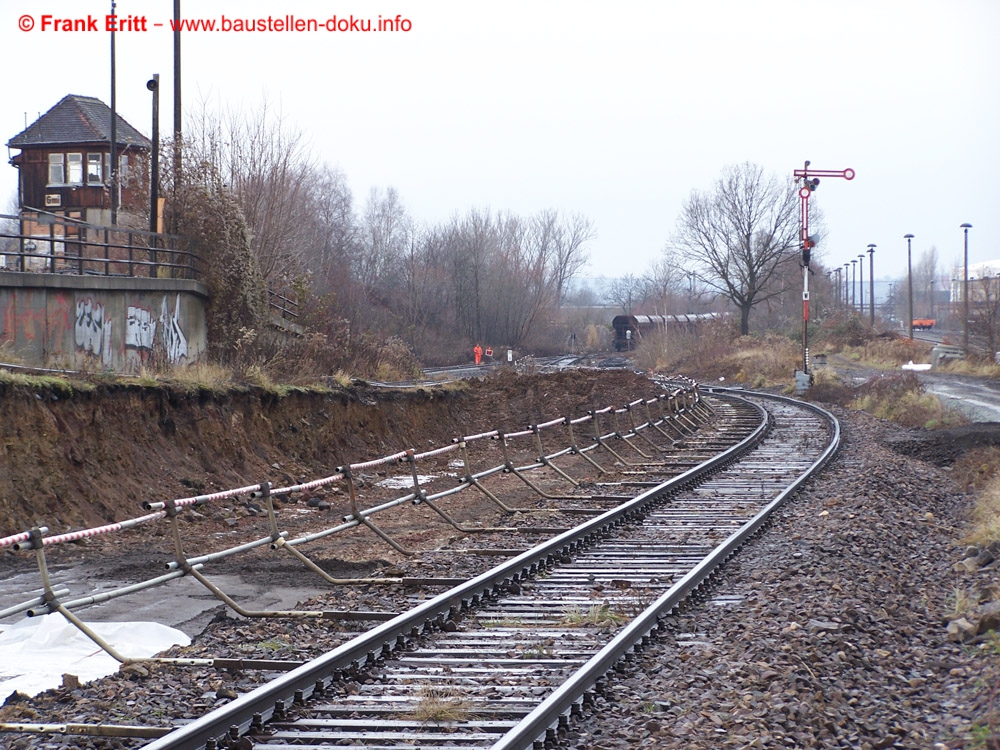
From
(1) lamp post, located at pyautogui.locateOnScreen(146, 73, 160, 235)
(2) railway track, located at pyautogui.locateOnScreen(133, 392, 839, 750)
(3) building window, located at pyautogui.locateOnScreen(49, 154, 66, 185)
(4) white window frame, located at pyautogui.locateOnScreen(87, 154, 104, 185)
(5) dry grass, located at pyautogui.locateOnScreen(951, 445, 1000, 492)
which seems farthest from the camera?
(3) building window, located at pyautogui.locateOnScreen(49, 154, 66, 185)

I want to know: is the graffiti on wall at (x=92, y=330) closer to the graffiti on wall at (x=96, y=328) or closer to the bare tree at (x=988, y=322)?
the graffiti on wall at (x=96, y=328)

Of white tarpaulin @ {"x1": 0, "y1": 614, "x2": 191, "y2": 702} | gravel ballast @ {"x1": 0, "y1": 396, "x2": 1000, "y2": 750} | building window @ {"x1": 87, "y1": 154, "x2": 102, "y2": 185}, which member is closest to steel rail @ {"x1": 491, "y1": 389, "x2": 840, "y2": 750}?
gravel ballast @ {"x1": 0, "y1": 396, "x2": 1000, "y2": 750}

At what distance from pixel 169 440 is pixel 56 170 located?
45.2 m

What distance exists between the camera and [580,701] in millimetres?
6223

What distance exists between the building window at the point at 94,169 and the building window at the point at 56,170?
4.78 ft

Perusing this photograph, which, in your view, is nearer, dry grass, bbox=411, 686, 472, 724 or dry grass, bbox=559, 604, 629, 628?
dry grass, bbox=411, 686, 472, 724

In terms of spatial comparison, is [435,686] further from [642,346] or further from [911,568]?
[642,346]

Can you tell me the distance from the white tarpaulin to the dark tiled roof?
50.3 metres

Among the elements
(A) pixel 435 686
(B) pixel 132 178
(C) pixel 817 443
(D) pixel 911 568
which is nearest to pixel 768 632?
(A) pixel 435 686

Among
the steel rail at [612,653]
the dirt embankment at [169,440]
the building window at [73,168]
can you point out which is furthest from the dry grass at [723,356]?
the steel rail at [612,653]

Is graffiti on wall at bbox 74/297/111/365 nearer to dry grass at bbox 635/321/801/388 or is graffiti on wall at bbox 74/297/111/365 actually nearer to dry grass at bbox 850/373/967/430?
dry grass at bbox 850/373/967/430

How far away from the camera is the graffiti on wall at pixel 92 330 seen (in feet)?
62.3

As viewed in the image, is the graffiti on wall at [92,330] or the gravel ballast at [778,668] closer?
the gravel ballast at [778,668]

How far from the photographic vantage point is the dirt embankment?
1340 centimetres
